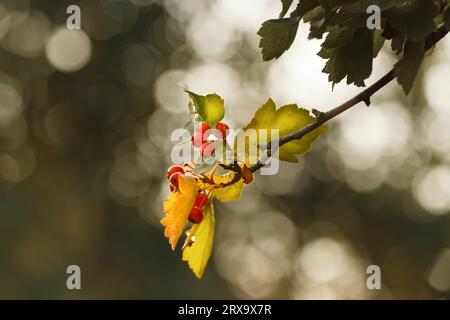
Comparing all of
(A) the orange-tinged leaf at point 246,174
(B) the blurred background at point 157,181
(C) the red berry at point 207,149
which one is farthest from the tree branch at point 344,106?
(B) the blurred background at point 157,181

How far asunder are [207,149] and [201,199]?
0.37 ft

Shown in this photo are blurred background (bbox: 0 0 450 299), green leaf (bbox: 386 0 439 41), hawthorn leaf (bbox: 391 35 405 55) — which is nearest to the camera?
green leaf (bbox: 386 0 439 41)

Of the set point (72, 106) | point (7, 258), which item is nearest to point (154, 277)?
point (7, 258)

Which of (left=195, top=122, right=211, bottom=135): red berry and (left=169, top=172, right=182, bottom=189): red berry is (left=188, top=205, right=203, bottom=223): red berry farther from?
(left=195, top=122, right=211, bottom=135): red berry

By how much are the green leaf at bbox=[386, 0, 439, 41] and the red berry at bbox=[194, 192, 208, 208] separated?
1.80ft

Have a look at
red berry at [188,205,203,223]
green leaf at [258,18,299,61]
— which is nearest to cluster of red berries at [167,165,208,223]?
red berry at [188,205,203,223]

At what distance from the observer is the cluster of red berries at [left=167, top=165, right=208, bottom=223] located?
1.68 m

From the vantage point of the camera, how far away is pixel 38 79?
568 inches

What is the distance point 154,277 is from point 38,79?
430cm

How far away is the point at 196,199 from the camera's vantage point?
1.69 meters

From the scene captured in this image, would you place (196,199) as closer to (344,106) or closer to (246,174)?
(246,174)

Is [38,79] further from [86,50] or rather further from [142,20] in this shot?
[142,20]

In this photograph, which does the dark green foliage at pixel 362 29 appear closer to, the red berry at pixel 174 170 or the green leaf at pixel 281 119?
the green leaf at pixel 281 119

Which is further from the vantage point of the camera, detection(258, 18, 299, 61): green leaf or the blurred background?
the blurred background
